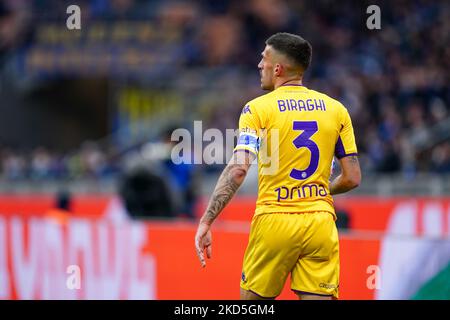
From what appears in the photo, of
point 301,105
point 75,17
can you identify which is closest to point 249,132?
point 301,105

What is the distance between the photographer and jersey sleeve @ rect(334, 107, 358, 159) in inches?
233

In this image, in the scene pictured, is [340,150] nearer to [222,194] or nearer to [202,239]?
[222,194]

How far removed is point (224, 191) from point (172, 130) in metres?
6.79

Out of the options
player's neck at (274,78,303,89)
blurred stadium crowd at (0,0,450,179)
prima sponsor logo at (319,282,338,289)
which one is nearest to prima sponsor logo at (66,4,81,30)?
blurred stadium crowd at (0,0,450,179)

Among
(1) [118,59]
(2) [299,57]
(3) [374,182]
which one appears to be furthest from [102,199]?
(2) [299,57]

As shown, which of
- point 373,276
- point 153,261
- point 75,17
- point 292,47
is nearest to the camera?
point 292,47

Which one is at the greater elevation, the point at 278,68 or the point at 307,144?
the point at 278,68

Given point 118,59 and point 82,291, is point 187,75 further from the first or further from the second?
point 82,291

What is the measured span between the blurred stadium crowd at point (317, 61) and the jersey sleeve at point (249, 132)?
10.4m

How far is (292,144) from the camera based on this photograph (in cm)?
576

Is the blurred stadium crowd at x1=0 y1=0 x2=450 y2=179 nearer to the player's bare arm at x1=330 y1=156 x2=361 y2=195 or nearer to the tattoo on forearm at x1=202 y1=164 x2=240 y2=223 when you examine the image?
the player's bare arm at x1=330 y1=156 x2=361 y2=195

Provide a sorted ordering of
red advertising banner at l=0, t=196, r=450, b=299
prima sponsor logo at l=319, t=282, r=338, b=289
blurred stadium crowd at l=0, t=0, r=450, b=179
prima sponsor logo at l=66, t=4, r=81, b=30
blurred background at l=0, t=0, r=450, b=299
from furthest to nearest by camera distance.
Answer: blurred stadium crowd at l=0, t=0, r=450, b=179 → prima sponsor logo at l=66, t=4, r=81, b=30 → blurred background at l=0, t=0, r=450, b=299 → red advertising banner at l=0, t=196, r=450, b=299 → prima sponsor logo at l=319, t=282, r=338, b=289

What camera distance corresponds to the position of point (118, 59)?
26266 mm

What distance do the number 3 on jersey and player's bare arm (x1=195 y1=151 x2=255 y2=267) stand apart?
1.07 feet
